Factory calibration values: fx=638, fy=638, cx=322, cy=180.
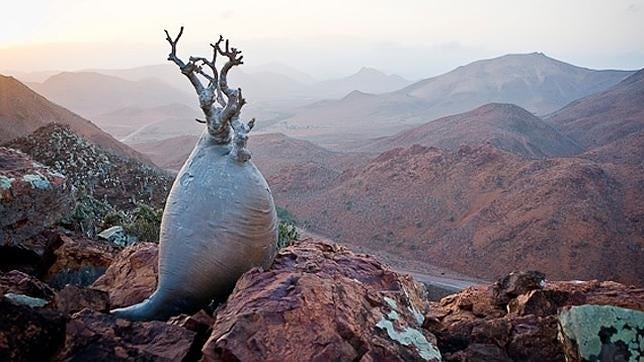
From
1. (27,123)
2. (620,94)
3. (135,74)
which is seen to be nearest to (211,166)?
(27,123)

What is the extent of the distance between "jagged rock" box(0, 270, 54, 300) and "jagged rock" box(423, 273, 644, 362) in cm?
294

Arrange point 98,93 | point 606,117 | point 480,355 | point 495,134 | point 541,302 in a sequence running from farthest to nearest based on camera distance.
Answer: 1. point 98,93
2. point 606,117
3. point 495,134
4. point 541,302
5. point 480,355

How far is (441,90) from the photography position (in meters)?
105

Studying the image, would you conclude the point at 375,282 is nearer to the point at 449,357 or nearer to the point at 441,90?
the point at 449,357

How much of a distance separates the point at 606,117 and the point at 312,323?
54478 mm

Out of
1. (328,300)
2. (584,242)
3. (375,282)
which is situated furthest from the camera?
(584,242)

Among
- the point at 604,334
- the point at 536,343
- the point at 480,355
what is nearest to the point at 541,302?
the point at 536,343

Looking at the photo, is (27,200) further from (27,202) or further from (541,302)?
(541,302)

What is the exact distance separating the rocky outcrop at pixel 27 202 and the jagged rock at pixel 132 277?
135cm

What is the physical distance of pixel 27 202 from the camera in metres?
6.80

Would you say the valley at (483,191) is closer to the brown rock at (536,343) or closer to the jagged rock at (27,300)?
the brown rock at (536,343)

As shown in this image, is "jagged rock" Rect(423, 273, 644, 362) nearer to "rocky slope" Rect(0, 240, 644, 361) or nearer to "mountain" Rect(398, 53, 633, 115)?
"rocky slope" Rect(0, 240, 644, 361)

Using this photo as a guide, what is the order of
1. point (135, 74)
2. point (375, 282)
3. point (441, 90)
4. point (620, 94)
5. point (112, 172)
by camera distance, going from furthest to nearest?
point (135, 74)
point (441, 90)
point (620, 94)
point (112, 172)
point (375, 282)

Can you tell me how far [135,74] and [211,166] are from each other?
19937cm
